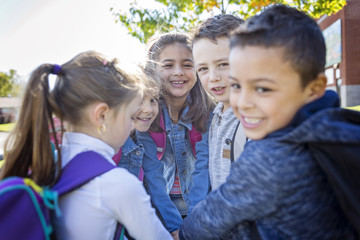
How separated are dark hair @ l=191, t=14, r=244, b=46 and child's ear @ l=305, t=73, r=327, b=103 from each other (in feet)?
2.92

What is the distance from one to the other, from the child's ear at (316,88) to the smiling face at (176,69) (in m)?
1.45

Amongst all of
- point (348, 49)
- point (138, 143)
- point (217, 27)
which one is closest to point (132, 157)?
point (138, 143)

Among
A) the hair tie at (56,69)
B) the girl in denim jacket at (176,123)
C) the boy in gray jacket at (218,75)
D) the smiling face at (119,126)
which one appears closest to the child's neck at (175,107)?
the girl in denim jacket at (176,123)

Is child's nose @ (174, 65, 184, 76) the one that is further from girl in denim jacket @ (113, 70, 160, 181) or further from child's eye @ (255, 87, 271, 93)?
child's eye @ (255, 87, 271, 93)

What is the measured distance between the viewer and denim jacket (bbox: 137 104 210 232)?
2172 mm

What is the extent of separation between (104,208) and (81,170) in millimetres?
187

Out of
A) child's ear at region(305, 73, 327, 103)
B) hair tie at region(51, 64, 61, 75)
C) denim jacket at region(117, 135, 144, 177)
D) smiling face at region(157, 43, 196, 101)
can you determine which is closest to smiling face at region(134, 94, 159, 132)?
denim jacket at region(117, 135, 144, 177)

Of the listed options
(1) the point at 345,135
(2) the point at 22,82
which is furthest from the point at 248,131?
(2) the point at 22,82

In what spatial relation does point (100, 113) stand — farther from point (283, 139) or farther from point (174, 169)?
point (174, 169)

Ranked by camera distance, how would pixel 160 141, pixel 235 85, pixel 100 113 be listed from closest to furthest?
pixel 235 85 → pixel 100 113 → pixel 160 141

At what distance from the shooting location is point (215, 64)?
1.93 m

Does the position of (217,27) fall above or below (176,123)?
above

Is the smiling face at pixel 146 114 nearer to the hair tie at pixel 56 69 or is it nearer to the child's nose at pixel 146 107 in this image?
the child's nose at pixel 146 107

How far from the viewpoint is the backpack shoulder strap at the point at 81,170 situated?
114cm
